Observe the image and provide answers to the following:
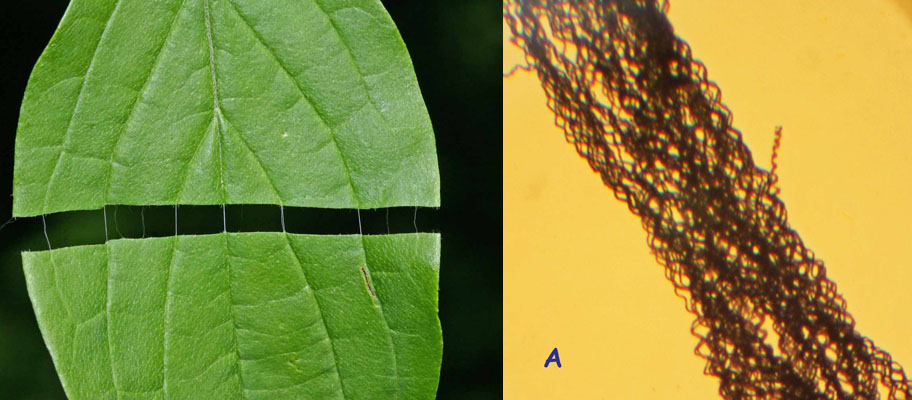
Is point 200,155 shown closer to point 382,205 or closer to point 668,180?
point 382,205

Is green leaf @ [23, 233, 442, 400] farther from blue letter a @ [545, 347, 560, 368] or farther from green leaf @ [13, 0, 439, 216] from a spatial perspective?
blue letter a @ [545, 347, 560, 368]

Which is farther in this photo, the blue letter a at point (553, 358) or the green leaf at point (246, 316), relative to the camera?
the blue letter a at point (553, 358)

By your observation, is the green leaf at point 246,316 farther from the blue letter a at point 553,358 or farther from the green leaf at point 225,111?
the blue letter a at point 553,358

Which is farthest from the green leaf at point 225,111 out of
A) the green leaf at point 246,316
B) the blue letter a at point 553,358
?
the blue letter a at point 553,358

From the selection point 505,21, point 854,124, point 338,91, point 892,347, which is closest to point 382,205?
point 338,91

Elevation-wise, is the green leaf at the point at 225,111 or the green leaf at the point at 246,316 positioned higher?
the green leaf at the point at 225,111

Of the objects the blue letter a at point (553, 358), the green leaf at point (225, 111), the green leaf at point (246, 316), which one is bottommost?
the blue letter a at point (553, 358)

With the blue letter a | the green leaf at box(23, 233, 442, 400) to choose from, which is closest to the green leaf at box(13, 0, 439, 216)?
the green leaf at box(23, 233, 442, 400)
